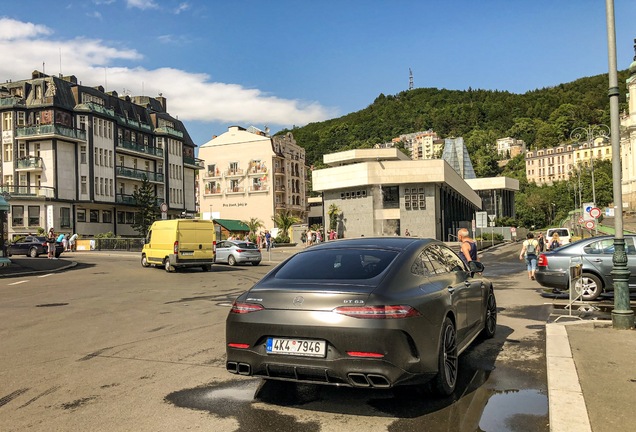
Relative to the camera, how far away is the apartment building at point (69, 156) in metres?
53.6

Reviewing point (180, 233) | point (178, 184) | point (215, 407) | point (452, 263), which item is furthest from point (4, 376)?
point (178, 184)

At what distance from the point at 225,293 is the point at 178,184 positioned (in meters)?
60.9

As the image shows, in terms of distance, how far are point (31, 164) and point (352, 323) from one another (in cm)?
5851

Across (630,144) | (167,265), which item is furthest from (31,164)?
(630,144)

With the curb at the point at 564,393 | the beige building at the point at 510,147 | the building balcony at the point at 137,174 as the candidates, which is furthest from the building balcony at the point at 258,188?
the beige building at the point at 510,147

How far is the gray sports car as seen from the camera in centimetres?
434

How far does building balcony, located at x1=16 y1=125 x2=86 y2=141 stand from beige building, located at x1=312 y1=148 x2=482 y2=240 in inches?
1113

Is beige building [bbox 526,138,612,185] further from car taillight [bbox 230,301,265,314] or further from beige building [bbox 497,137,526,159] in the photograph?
car taillight [bbox 230,301,265,314]

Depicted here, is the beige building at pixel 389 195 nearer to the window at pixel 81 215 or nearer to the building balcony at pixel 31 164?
the window at pixel 81 215

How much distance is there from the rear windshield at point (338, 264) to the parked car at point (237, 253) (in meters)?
23.6

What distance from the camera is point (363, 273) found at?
16.2ft

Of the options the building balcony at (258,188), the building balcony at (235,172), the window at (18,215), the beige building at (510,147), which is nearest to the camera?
the window at (18,215)

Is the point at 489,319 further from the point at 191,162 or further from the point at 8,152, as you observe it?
the point at 191,162

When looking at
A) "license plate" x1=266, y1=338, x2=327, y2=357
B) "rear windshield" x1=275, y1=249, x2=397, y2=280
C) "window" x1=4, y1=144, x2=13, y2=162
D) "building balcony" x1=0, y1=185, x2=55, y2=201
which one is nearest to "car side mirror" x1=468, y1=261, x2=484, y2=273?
"rear windshield" x1=275, y1=249, x2=397, y2=280
